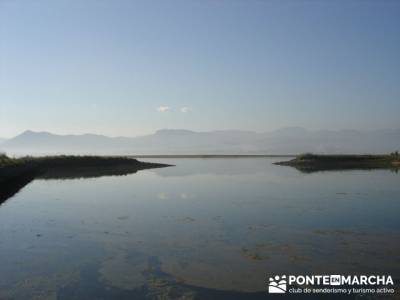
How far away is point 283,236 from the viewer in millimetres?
16031

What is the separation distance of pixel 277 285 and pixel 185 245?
16.5ft

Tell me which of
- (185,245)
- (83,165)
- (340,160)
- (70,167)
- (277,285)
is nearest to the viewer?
(277,285)

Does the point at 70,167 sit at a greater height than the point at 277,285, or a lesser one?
greater

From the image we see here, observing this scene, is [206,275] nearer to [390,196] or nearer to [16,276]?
[16,276]

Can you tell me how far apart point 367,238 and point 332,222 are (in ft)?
11.3

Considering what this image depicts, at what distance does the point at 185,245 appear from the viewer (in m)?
14.7

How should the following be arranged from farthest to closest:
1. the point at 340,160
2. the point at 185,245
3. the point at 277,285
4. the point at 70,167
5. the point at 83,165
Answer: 1. the point at 340,160
2. the point at 83,165
3. the point at 70,167
4. the point at 185,245
5. the point at 277,285

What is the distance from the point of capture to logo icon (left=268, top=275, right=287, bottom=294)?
10117mm

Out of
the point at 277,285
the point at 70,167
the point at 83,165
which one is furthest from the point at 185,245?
the point at 83,165

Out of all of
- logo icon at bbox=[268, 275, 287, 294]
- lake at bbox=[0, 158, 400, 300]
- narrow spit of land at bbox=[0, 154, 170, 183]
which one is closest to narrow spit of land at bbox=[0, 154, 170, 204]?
narrow spit of land at bbox=[0, 154, 170, 183]

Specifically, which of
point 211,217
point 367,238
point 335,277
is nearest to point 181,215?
point 211,217

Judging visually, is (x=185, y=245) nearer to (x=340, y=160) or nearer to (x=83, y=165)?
(x=83, y=165)

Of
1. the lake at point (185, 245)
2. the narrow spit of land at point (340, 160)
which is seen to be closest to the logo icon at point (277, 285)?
the lake at point (185, 245)

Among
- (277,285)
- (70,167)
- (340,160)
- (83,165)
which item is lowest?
(277,285)
